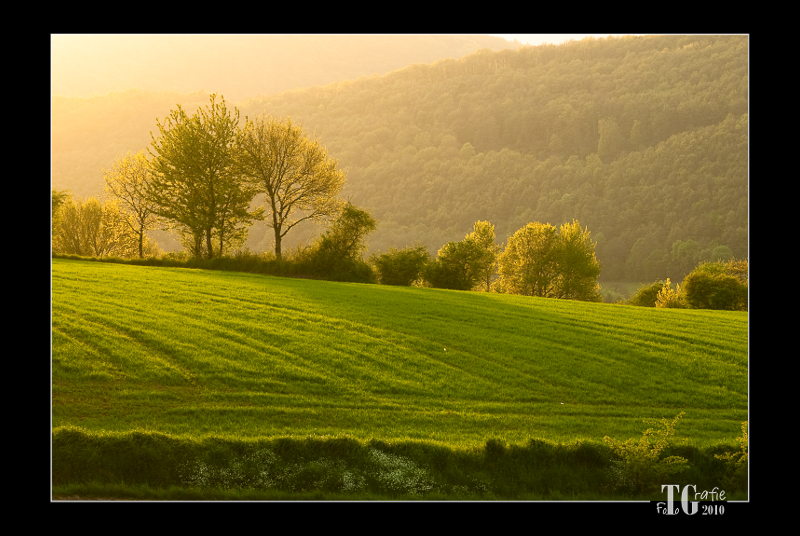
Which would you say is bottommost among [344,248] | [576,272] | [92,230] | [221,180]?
[576,272]

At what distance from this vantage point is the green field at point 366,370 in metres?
12.2

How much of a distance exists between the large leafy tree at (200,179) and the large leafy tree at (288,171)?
2.54 metres

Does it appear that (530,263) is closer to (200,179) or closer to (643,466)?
(200,179)

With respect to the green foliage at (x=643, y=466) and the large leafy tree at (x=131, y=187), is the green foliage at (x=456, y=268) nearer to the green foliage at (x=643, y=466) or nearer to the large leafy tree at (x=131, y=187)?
the large leafy tree at (x=131, y=187)

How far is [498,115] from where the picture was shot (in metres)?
128

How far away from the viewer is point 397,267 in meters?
36.2

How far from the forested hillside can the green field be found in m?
42.6

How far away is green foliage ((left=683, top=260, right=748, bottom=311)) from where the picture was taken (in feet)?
123

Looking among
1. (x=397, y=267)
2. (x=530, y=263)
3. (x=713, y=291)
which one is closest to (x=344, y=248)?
(x=397, y=267)

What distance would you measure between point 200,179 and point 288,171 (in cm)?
711

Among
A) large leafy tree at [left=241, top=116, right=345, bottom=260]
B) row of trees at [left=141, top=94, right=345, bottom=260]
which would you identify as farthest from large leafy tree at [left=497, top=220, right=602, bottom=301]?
row of trees at [left=141, top=94, right=345, bottom=260]

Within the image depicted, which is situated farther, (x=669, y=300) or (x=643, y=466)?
(x=669, y=300)

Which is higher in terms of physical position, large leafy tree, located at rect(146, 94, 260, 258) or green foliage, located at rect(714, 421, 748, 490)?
large leafy tree, located at rect(146, 94, 260, 258)

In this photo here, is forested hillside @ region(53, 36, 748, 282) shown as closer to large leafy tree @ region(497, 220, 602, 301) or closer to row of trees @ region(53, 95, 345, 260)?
large leafy tree @ region(497, 220, 602, 301)
